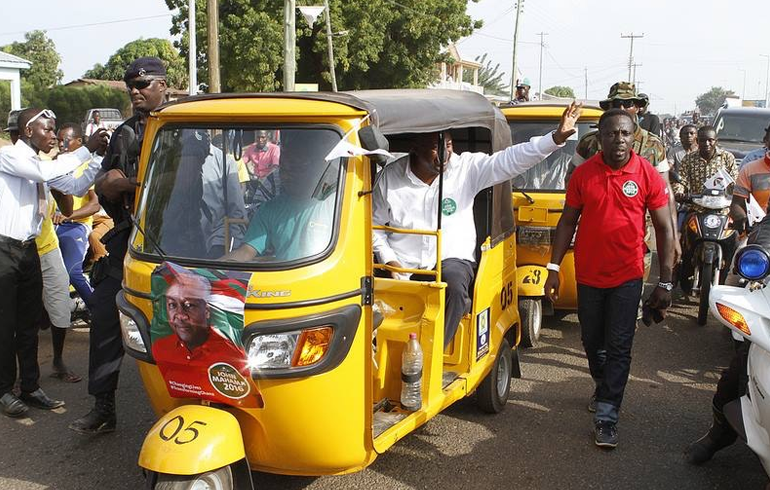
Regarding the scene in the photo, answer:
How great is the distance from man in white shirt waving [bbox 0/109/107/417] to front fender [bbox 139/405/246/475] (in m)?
2.18

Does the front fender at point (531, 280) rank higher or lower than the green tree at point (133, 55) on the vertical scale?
lower

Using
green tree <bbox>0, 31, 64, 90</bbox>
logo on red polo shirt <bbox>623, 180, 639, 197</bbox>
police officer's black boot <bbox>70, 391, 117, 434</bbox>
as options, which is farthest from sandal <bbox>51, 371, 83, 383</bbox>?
green tree <bbox>0, 31, 64, 90</bbox>

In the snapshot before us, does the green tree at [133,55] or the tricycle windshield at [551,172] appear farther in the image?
the green tree at [133,55]

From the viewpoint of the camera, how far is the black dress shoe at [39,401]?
207 inches

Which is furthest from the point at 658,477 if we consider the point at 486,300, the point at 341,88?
the point at 341,88

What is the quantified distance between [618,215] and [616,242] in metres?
0.16

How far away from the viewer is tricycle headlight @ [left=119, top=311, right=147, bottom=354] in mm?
3582

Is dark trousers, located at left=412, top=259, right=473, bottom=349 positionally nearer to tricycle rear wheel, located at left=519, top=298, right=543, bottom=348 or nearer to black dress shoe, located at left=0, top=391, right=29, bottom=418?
tricycle rear wheel, located at left=519, top=298, right=543, bottom=348

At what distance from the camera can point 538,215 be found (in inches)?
261

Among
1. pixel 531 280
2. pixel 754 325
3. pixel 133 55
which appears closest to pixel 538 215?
pixel 531 280

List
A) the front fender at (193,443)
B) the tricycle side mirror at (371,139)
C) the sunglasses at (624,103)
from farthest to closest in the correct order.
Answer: the sunglasses at (624,103)
the tricycle side mirror at (371,139)
the front fender at (193,443)

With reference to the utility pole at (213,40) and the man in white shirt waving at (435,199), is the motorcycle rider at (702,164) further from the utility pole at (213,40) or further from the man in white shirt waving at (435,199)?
the utility pole at (213,40)

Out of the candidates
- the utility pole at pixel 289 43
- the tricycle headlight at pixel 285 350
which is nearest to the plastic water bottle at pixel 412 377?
the tricycle headlight at pixel 285 350

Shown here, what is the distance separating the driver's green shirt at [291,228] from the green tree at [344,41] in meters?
26.1
